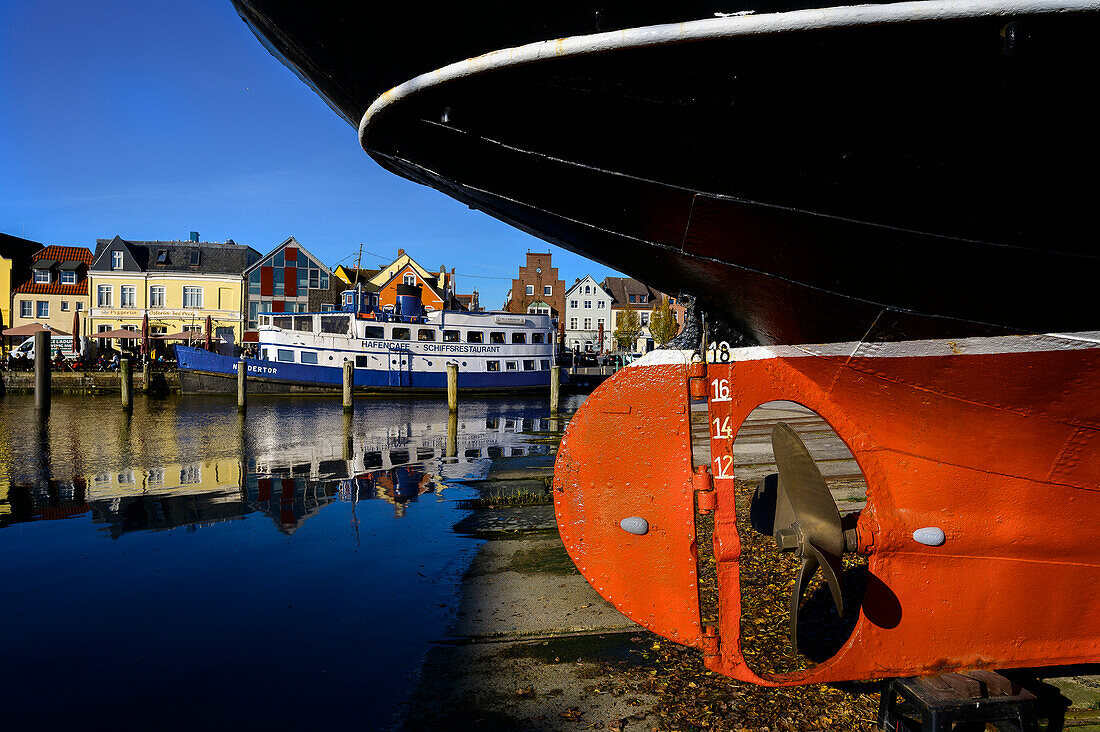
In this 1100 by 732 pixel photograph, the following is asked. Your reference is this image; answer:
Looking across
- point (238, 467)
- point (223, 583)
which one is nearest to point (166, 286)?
point (238, 467)

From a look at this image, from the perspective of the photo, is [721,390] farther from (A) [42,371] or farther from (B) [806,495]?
(A) [42,371]

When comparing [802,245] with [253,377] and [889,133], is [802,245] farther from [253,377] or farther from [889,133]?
[253,377]

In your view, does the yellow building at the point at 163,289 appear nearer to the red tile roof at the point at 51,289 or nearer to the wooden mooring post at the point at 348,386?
the red tile roof at the point at 51,289

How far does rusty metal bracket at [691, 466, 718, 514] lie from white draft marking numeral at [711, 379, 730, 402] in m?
0.37

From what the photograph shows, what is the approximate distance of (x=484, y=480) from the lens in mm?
9570

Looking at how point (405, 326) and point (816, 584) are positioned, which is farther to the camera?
point (405, 326)

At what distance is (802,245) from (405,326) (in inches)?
1056

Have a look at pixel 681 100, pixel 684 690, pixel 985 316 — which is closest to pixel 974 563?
pixel 985 316

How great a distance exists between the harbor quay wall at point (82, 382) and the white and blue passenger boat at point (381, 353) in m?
1.07

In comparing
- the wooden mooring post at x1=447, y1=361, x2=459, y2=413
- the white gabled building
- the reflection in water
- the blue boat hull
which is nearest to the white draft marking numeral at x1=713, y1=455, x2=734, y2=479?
the reflection in water

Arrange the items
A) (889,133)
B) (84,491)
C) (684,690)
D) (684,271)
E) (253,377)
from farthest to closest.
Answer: (253,377) → (84,491) → (684,690) → (684,271) → (889,133)

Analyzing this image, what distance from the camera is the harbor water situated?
3389 millimetres

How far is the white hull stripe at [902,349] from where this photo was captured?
8.62 feet

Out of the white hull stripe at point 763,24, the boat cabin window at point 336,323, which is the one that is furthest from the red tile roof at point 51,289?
the white hull stripe at point 763,24
